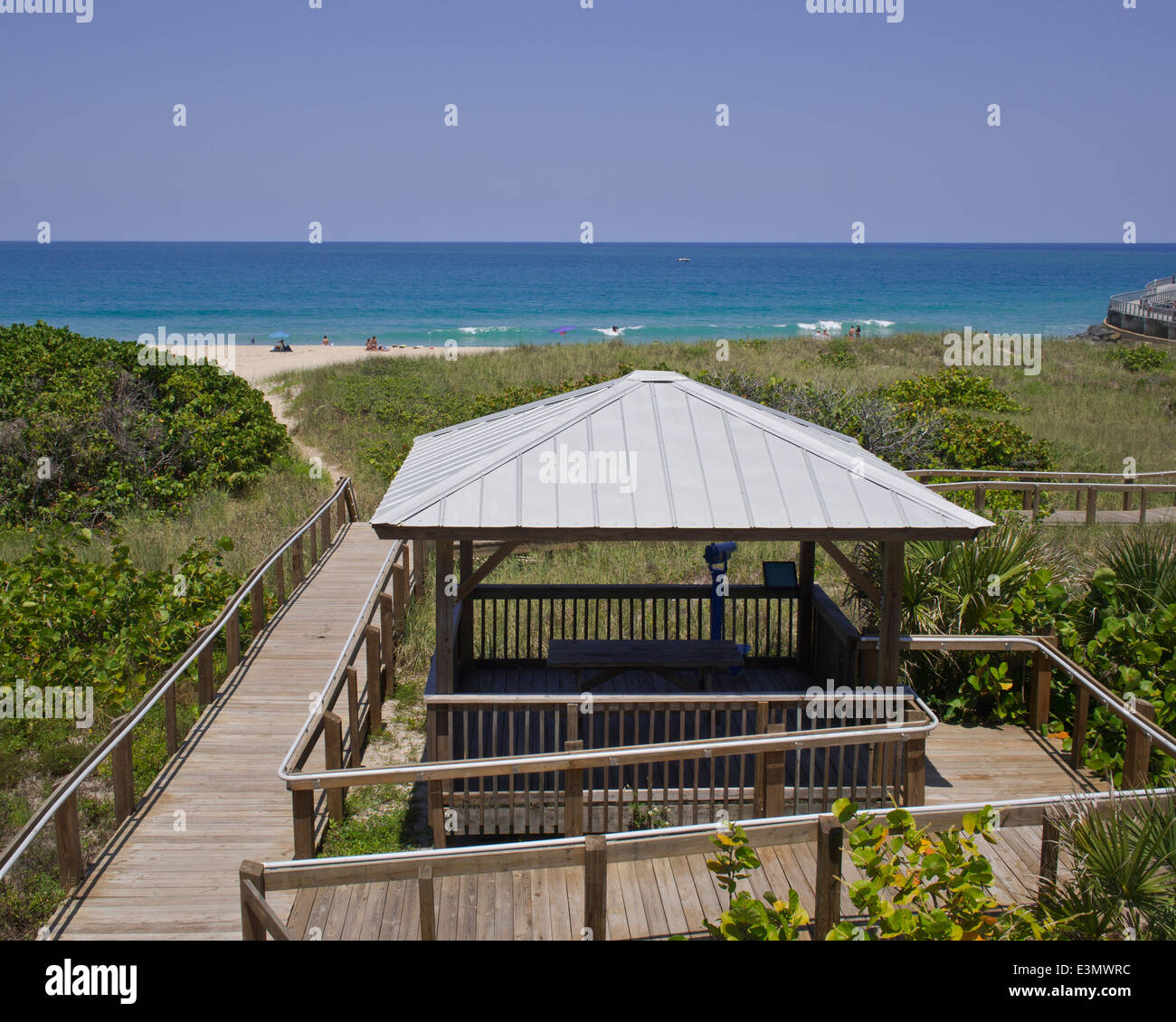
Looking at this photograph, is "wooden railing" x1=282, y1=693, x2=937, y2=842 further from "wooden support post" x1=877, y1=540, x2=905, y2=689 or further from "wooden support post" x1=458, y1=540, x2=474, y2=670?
"wooden support post" x1=458, y1=540, x2=474, y2=670

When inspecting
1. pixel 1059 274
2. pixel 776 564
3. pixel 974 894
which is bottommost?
pixel 974 894

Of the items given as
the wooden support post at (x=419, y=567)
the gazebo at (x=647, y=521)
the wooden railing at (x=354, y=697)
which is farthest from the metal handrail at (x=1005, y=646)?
the wooden support post at (x=419, y=567)

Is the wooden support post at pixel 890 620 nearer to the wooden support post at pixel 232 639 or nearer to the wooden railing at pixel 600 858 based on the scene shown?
the wooden railing at pixel 600 858

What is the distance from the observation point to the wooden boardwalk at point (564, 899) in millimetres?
6035

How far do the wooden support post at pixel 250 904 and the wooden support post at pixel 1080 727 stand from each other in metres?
6.44

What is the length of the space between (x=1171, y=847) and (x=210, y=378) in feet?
73.6

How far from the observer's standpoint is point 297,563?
47.2 ft

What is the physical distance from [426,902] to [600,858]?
37.2 inches

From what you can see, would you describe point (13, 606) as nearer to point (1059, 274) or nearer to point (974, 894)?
point (974, 894)

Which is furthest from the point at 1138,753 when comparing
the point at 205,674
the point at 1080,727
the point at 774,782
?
the point at 205,674

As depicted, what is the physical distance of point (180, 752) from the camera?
9336 millimetres

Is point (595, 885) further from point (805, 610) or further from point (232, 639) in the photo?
point (232, 639)

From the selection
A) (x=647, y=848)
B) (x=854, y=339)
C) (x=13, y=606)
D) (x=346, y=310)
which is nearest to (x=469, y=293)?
(x=346, y=310)

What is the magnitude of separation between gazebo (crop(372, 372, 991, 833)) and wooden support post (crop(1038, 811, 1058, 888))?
1839 mm
